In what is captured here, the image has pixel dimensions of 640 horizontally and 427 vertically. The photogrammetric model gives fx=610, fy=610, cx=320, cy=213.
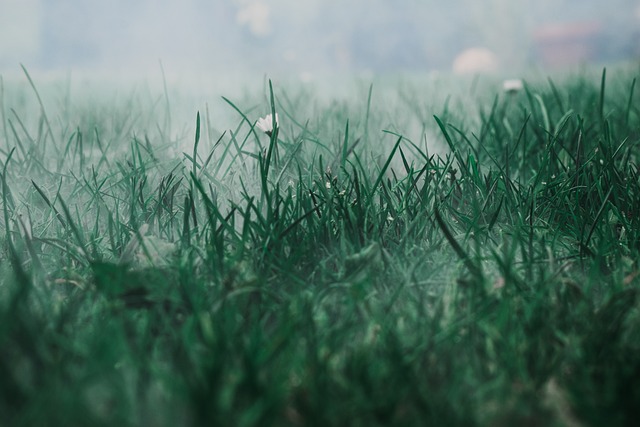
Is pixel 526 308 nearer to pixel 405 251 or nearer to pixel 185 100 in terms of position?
pixel 405 251

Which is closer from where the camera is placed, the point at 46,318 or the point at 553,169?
the point at 46,318

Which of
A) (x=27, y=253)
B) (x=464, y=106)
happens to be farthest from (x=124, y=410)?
(x=464, y=106)

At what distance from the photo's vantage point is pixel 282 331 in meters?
0.95

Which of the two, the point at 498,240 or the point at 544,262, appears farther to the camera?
the point at 498,240

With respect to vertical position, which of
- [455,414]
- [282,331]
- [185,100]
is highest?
[185,100]

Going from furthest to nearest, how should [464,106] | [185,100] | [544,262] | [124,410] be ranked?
[464,106], [185,100], [544,262], [124,410]

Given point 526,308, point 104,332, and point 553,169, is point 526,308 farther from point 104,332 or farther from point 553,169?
point 553,169

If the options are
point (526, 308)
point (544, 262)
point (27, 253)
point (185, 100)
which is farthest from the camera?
point (185, 100)

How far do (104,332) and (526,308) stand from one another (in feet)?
2.32

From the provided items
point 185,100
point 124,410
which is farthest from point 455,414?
point 185,100

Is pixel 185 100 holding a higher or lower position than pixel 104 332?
higher

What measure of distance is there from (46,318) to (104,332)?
0.16 metres

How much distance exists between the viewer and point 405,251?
1.36m

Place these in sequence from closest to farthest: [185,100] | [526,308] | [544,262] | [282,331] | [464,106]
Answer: [282,331] → [526,308] → [544,262] → [185,100] → [464,106]
